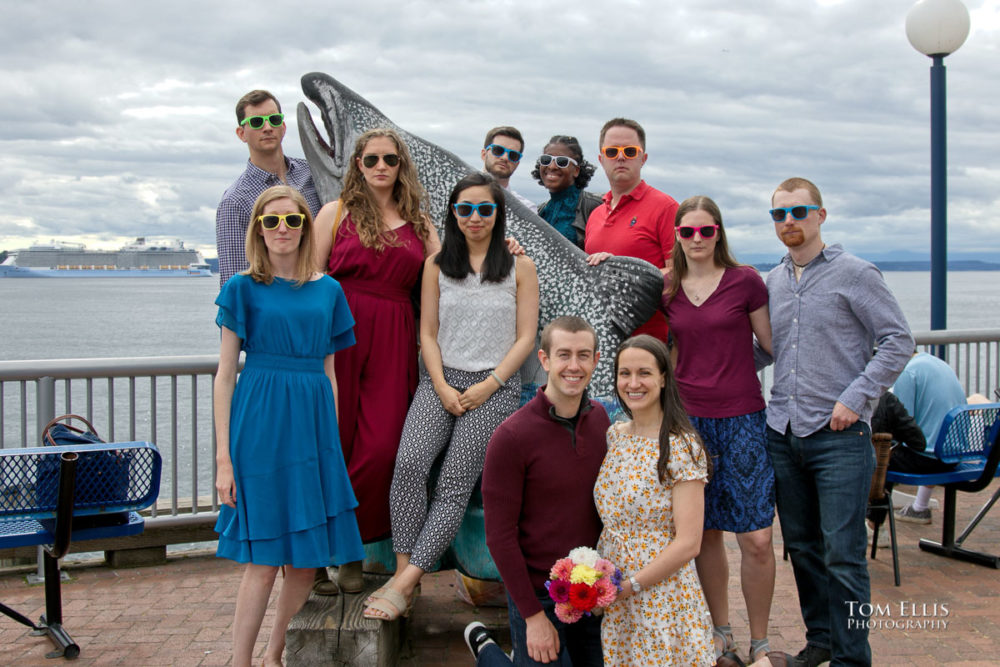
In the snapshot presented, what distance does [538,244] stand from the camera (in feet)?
13.9

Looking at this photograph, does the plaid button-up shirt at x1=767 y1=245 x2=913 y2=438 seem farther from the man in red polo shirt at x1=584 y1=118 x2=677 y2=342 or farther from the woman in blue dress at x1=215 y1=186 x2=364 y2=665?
the woman in blue dress at x1=215 y1=186 x2=364 y2=665

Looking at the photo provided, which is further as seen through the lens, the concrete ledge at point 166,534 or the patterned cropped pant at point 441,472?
the concrete ledge at point 166,534

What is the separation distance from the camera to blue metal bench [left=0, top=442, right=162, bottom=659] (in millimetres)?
4012

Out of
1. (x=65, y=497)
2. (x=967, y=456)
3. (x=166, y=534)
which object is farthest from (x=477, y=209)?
(x=967, y=456)

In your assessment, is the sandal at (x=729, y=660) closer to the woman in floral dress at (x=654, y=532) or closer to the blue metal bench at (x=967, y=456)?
the woman in floral dress at (x=654, y=532)

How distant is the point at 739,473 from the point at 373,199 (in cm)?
192

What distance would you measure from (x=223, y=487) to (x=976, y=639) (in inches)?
142

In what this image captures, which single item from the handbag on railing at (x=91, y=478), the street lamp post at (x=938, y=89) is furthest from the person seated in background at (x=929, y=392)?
the handbag on railing at (x=91, y=478)

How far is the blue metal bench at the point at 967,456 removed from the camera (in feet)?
17.9

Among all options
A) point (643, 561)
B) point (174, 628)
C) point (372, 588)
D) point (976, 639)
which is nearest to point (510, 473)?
point (643, 561)

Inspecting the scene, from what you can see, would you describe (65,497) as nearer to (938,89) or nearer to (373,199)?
(373,199)

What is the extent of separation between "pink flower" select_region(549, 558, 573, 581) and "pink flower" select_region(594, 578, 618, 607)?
99mm

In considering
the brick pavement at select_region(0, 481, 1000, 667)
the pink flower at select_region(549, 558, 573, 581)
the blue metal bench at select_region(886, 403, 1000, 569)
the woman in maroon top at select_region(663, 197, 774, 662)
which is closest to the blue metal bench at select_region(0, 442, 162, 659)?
the brick pavement at select_region(0, 481, 1000, 667)

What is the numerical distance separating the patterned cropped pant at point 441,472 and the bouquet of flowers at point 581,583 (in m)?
0.80
